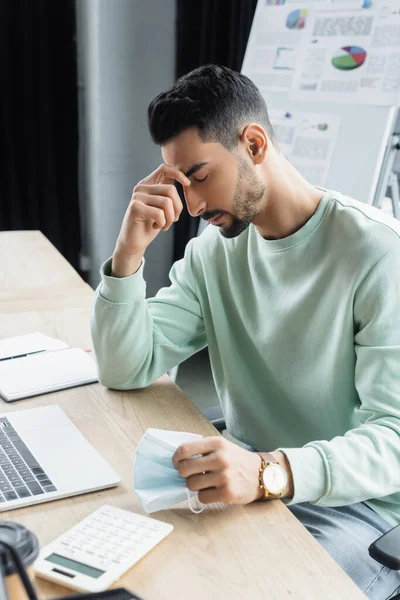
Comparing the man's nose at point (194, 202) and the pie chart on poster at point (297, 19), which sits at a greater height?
the pie chart on poster at point (297, 19)

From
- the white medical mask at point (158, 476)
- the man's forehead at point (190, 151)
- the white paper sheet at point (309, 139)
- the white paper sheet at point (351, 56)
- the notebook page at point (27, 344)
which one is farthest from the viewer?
the white paper sheet at point (309, 139)

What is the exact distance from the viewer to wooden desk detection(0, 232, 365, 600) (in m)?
0.76

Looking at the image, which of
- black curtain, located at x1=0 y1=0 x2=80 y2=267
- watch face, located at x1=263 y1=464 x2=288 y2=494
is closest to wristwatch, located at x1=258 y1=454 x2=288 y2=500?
watch face, located at x1=263 y1=464 x2=288 y2=494

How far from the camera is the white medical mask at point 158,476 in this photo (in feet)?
2.91

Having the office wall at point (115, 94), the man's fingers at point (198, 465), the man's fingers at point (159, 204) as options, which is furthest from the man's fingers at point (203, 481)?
the office wall at point (115, 94)

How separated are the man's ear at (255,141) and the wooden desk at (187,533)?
1.52 feet

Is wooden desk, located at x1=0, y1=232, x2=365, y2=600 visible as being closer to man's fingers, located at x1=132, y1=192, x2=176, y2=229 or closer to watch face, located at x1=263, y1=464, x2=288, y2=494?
watch face, located at x1=263, y1=464, x2=288, y2=494

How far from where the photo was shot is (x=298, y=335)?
127 cm

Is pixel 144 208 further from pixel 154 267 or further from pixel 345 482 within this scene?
pixel 154 267

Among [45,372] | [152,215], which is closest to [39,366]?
[45,372]

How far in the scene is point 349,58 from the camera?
2.29 meters

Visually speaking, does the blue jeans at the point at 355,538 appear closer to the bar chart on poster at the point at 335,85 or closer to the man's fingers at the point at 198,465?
the man's fingers at the point at 198,465

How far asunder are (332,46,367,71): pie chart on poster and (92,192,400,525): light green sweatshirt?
1.11 m

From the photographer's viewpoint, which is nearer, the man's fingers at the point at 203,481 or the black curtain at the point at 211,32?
the man's fingers at the point at 203,481
